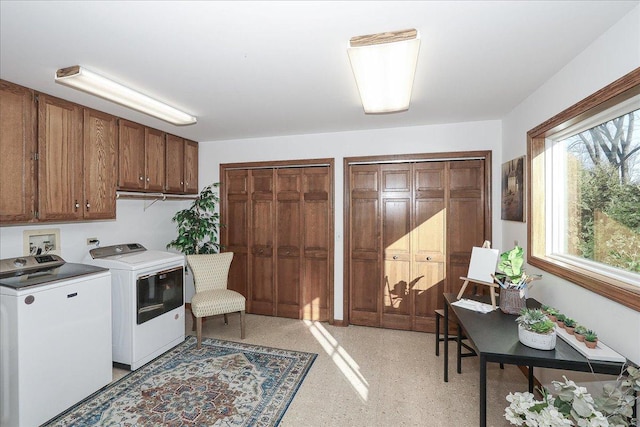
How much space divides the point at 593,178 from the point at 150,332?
3794 mm

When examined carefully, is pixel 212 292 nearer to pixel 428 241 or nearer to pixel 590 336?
pixel 428 241

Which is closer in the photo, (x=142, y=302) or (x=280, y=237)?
(x=142, y=302)

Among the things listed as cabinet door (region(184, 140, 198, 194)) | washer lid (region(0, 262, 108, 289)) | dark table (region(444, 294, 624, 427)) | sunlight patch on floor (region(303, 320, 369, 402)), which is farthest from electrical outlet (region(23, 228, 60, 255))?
dark table (region(444, 294, 624, 427))

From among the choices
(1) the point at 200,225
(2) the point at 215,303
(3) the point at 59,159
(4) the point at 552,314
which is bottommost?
(2) the point at 215,303

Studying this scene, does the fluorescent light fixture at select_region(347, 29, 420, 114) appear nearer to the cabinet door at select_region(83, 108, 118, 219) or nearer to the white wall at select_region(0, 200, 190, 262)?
the cabinet door at select_region(83, 108, 118, 219)

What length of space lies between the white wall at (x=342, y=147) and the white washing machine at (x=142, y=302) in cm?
158

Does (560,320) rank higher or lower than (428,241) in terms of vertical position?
lower

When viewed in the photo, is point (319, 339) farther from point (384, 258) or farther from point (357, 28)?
point (357, 28)

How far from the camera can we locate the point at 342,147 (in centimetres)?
377

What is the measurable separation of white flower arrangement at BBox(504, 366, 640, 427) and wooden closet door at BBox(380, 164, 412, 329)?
2.17m

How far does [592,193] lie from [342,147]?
96.0 inches

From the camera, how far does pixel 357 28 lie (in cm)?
158

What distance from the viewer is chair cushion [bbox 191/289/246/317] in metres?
3.22

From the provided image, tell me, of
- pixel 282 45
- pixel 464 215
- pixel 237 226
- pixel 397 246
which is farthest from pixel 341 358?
pixel 282 45
